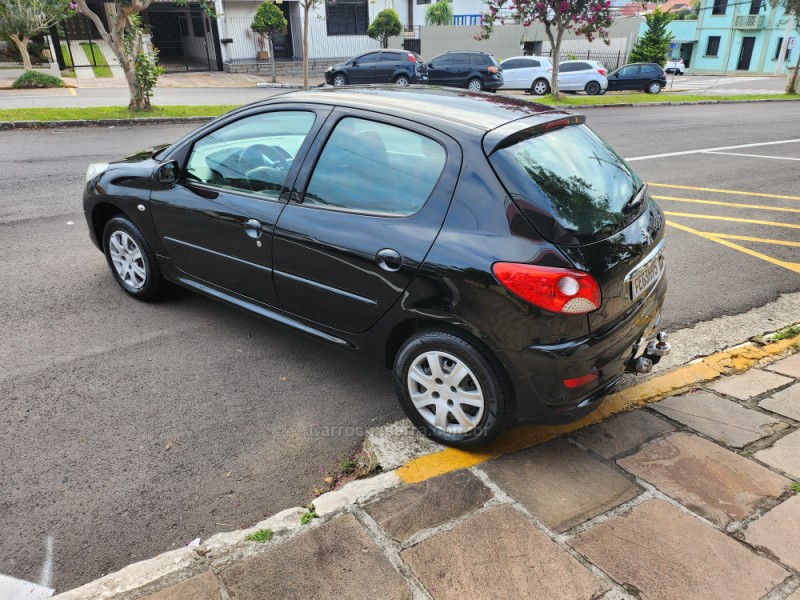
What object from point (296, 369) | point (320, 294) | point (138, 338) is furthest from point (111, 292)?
point (320, 294)

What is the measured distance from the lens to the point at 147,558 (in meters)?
2.47

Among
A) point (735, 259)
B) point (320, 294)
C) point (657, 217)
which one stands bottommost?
point (735, 259)

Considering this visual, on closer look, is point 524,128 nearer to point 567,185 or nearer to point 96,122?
point 567,185

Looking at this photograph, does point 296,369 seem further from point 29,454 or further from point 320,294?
point 29,454

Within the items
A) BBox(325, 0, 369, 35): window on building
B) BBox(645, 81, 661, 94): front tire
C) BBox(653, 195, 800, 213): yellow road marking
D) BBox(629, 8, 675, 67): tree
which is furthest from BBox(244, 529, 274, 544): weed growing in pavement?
BBox(629, 8, 675, 67): tree

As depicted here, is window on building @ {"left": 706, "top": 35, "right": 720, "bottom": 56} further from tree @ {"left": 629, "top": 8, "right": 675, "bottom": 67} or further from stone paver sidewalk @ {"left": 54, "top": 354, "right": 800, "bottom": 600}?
stone paver sidewalk @ {"left": 54, "top": 354, "right": 800, "bottom": 600}

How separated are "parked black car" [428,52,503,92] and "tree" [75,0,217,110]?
12.9 meters

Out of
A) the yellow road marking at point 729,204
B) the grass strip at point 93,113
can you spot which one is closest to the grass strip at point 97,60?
the grass strip at point 93,113

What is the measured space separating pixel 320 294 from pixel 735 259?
4577 millimetres

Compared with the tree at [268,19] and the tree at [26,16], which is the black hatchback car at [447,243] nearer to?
the tree at [26,16]

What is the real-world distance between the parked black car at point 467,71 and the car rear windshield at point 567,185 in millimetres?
21978

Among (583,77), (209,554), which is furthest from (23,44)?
(209,554)

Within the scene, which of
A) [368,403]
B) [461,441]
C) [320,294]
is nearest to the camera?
[461,441]

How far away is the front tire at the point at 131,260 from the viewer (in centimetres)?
441
